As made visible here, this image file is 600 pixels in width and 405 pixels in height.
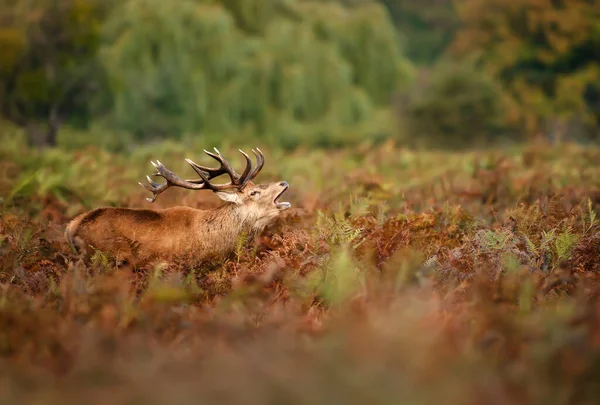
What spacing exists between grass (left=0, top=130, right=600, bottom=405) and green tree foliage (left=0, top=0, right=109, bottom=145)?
16.7 meters

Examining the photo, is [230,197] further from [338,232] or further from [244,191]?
[338,232]

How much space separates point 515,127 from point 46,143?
80.6 feet

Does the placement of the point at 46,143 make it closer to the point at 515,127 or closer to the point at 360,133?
the point at 360,133

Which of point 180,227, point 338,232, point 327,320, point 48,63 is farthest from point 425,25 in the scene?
point 327,320

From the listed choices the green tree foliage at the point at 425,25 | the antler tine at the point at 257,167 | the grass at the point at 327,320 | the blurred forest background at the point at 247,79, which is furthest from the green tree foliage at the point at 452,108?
the antler tine at the point at 257,167

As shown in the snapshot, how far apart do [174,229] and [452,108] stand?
29133mm

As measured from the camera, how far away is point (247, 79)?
26.8 metres

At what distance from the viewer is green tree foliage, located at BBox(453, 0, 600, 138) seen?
123 ft

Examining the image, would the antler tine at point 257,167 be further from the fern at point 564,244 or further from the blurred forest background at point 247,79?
the blurred forest background at point 247,79

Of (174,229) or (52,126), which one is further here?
(52,126)

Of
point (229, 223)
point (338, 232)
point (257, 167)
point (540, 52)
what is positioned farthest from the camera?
point (540, 52)

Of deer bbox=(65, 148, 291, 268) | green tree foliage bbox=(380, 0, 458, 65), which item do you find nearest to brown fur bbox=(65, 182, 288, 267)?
deer bbox=(65, 148, 291, 268)

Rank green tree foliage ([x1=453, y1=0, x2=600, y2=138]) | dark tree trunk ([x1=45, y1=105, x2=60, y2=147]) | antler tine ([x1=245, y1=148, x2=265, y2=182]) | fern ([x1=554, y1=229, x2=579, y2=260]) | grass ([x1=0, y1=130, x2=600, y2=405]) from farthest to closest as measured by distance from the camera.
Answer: green tree foliage ([x1=453, y1=0, x2=600, y2=138]) → dark tree trunk ([x1=45, y1=105, x2=60, y2=147]) → antler tine ([x1=245, y1=148, x2=265, y2=182]) → fern ([x1=554, y1=229, x2=579, y2=260]) → grass ([x1=0, y1=130, x2=600, y2=405])

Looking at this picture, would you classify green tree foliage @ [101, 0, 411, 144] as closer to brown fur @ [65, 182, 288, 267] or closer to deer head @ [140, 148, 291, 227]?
deer head @ [140, 148, 291, 227]
